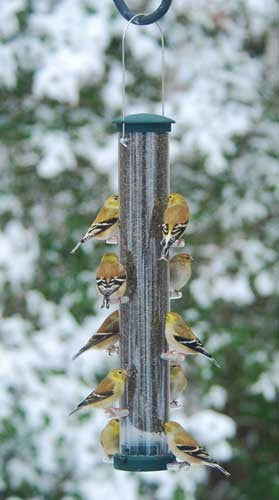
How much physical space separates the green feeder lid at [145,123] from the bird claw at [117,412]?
0.76 m

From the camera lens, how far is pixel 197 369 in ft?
22.9

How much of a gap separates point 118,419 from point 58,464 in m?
2.56

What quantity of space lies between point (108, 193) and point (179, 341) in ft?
10.8

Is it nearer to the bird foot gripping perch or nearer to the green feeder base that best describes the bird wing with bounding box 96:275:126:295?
the bird foot gripping perch

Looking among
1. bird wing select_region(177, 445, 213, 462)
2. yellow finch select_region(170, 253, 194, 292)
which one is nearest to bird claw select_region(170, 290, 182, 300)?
yellow finch select_region(170, 253, 194, 292)

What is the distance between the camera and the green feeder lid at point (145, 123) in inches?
145

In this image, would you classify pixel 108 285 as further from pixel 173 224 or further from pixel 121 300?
pixel 173 224

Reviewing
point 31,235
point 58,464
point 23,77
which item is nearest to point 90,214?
point 31,235

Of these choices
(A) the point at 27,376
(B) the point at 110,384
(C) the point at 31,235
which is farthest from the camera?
(C) the point at 31,235

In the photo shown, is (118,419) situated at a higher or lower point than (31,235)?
lower

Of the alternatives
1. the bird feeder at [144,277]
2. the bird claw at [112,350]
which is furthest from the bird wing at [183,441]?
the bird claw at [112,350]

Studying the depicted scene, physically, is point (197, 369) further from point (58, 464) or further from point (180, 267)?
point (180, 267)

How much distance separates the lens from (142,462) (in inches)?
142

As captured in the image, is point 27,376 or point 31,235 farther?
point 31,235
